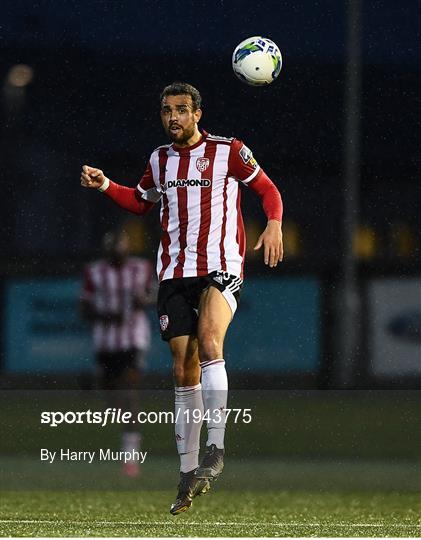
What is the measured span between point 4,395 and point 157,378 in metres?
1.58

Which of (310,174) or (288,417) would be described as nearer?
(288,417)

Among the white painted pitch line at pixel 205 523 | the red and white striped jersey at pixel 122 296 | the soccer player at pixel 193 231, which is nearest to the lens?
the soccer player at pixel 193 231

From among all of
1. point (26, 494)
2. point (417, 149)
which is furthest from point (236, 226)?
point (417, 149)

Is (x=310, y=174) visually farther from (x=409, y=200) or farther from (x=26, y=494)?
(x=26, y=494)

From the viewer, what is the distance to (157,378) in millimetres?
15688

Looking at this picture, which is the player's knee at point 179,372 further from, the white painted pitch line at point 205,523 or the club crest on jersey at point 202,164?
the white painted pitch line at point 205,523

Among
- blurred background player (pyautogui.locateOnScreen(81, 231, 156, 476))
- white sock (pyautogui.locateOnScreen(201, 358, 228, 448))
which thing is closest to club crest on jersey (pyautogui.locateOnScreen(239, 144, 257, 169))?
white sock (pyautogui.locateOnScreen(201, 358, 228, 448))

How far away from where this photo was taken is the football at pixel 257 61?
7.48 m

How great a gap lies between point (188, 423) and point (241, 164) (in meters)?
1.25

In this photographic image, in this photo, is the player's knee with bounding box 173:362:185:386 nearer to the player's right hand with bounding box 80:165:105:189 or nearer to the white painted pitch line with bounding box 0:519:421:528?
the player's right hand with bounding box 80:165:105:189

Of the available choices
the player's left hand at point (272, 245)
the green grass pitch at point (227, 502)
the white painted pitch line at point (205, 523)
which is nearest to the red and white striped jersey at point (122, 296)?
the green grass pitch at point (227, 502)

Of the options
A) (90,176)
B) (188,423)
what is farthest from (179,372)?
(90,176)

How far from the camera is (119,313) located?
12500 mm

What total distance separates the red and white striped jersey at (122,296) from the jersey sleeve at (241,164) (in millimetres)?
5204
